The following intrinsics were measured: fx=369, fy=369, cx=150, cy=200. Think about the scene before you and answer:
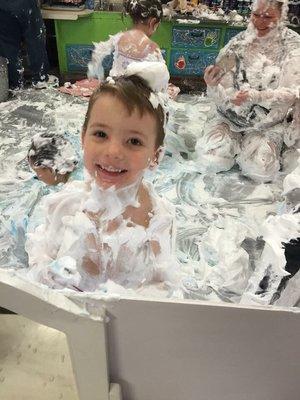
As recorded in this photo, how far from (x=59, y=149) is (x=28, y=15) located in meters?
2.01

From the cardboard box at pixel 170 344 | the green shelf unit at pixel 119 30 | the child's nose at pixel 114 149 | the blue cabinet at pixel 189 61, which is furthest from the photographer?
the blue cabinet at pixel 189 61

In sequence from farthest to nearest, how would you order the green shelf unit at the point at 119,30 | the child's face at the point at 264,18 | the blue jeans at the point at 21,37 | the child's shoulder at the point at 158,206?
the green shelf unit at the point at 119,30
the blue jeans at the point at 21,37
the child's face at the point at 264,18
the child's shoulder at the point at 158,206

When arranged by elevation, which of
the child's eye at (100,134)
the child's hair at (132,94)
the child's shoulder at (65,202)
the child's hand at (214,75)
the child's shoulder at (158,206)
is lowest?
the child's shoulder at (158,206)

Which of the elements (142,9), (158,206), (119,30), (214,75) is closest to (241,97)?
(214,75)

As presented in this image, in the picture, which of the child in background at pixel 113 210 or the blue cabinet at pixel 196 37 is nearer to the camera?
the child in background at pixel 113 210

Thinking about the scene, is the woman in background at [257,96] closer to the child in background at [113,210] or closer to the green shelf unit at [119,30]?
the child in background at [113,210]

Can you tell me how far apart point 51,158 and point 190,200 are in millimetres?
836

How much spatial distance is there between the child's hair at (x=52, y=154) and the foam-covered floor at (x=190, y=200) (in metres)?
0.23

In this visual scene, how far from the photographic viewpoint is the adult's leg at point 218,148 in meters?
2.44

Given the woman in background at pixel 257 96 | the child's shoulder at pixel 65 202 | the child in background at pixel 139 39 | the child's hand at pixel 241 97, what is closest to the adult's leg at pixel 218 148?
the woman in background at pixel 257 96

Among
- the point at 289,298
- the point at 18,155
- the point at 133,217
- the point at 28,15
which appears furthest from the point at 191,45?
the point at 289,298

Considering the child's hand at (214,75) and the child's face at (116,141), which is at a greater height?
the child's face at (116,141)

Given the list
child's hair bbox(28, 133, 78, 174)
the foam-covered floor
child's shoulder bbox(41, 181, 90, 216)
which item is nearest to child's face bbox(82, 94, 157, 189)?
child's shoulder bbox(41, 181, 90, 216)

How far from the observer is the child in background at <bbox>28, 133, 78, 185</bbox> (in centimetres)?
193
